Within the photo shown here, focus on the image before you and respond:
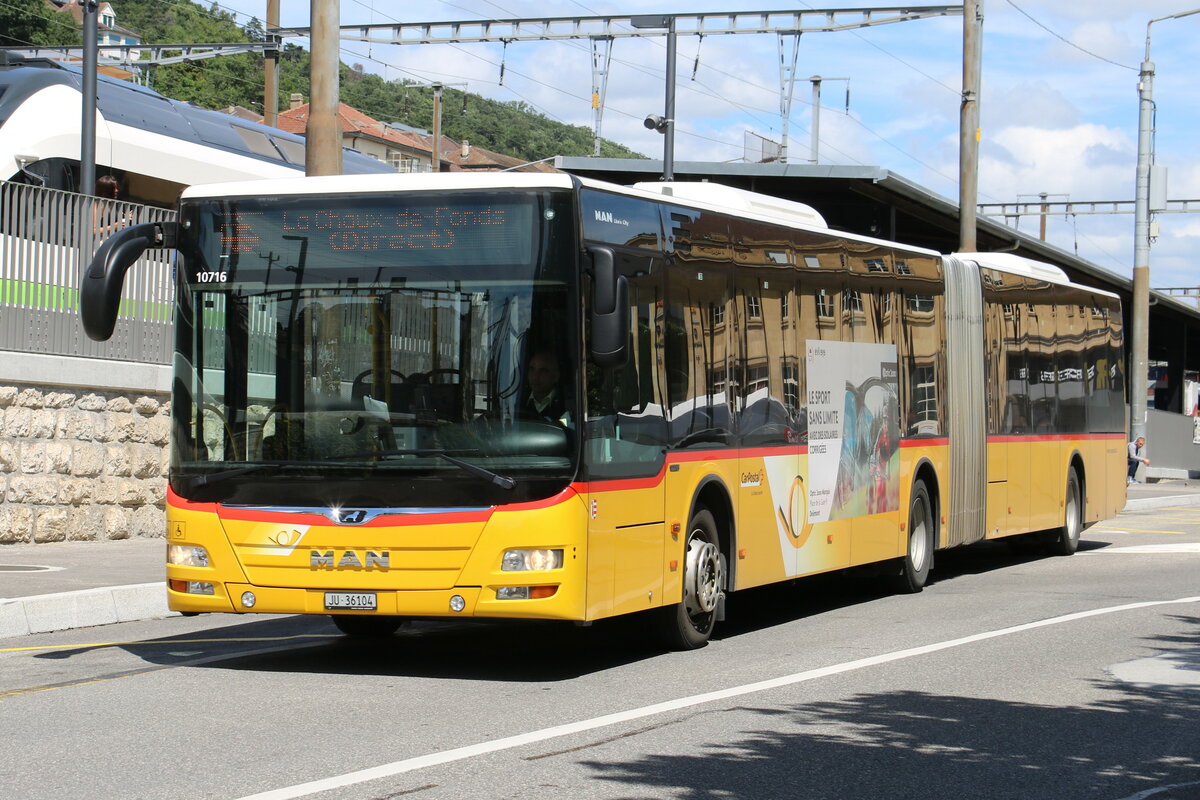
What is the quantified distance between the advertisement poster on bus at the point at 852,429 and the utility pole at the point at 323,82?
511 cm

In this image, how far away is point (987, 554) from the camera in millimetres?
21906

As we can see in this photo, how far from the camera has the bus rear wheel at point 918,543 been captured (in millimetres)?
15727

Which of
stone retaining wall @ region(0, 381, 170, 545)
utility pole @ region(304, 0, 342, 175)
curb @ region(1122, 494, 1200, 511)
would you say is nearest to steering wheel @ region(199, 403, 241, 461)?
utility pole @ region(304, 0, 342, 175)

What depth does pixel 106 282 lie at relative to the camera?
31.1 feet

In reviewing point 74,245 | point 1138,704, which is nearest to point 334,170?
point 74,245

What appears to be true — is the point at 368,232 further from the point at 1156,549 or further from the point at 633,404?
the point at 1156,549

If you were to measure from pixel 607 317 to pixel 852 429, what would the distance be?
219 inches

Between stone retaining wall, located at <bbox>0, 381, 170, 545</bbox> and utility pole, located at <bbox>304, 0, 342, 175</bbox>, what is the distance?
14.5 feet

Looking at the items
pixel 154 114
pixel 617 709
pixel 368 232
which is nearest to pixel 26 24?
pixel 154 114

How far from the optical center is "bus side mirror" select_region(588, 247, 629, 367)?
9.20 meters

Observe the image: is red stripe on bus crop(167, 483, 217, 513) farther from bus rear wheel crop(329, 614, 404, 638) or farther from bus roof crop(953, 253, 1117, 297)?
bus roof crop(953, 253, 1117, 297)

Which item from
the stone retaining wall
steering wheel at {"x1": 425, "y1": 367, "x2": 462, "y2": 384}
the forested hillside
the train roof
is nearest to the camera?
steering wheel at {"x1": 425, "y1": 367, "x2": 462, "y2": 384}

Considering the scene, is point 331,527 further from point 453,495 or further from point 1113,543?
point 1113,543

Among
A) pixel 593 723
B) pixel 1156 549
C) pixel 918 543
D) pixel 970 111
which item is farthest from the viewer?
pixel 970 111
